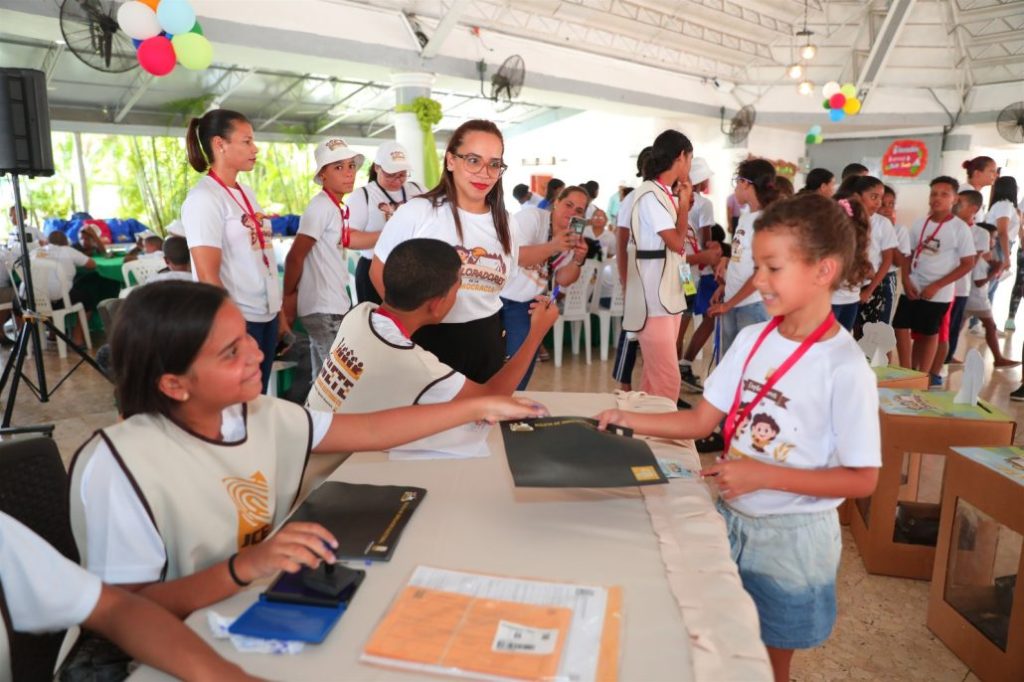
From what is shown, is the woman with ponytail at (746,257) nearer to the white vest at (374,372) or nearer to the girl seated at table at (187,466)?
the white vest at (374,372)

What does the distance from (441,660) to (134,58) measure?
5.23 meters

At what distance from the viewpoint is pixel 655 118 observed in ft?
38.2

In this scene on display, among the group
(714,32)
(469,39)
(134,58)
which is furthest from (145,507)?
(714,32)

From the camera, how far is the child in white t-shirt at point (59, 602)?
2.75 feet

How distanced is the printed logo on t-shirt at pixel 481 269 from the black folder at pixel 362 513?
1051mm

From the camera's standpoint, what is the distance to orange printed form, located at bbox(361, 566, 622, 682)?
0.77 metres

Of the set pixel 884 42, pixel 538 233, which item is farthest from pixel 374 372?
pixel 884 42

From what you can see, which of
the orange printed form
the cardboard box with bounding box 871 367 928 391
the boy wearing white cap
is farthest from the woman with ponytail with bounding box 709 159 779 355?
the orange printed form

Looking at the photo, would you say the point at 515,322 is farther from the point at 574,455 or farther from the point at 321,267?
the point at 574,455

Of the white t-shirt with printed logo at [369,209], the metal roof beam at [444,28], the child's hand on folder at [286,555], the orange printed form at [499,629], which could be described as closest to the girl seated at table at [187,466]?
the child's hand on folder at [286,555]

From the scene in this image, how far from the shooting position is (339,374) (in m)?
1.62

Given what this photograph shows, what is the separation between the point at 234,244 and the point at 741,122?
10588 millimetres

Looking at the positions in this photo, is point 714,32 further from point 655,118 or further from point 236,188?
point 236,188

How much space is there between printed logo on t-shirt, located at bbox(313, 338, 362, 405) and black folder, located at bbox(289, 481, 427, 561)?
36 centimetres
